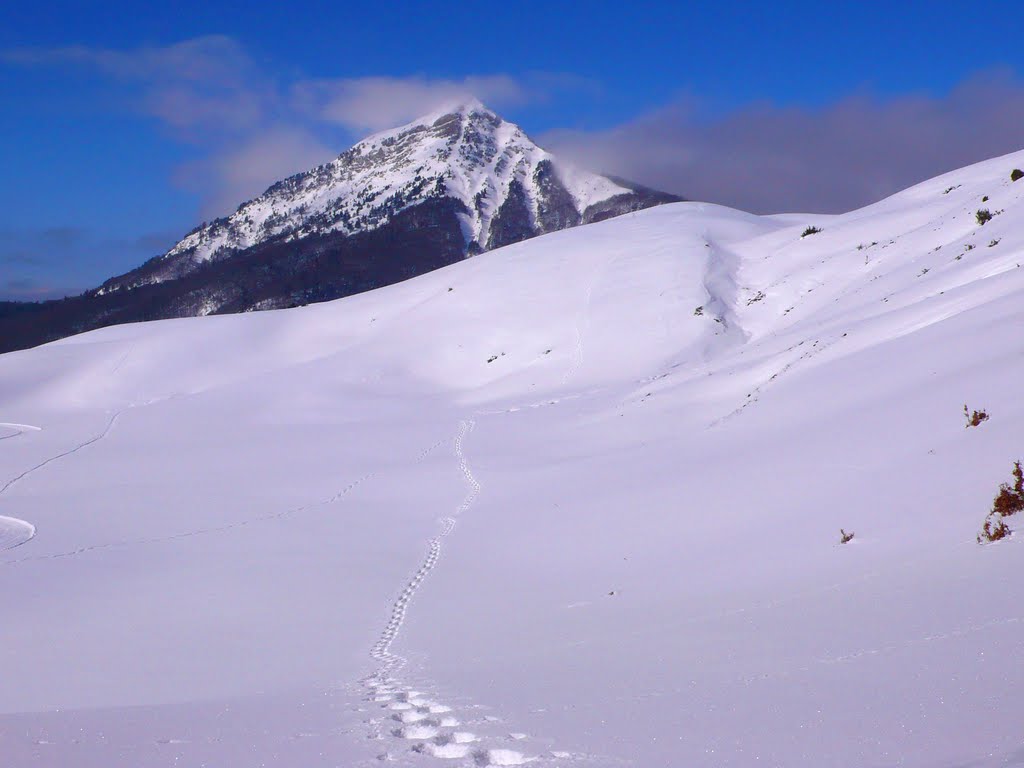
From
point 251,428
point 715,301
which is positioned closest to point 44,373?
point 251,428

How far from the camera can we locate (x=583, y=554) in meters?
12.3

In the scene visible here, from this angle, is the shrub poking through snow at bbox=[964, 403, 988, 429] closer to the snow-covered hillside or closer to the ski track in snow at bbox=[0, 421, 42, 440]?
the snow-covered hillside

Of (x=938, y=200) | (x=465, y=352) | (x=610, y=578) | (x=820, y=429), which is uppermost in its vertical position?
(x=938, y=200)

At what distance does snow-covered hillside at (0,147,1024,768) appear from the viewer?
514 cm

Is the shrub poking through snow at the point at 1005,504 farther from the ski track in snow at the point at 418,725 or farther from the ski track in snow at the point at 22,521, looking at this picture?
the ski track in snow at the point at 22,521

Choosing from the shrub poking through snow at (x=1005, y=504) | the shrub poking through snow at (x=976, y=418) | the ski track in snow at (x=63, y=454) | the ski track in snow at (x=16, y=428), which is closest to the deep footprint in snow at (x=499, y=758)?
the shrub poking through snow at (x=1005, y=504)

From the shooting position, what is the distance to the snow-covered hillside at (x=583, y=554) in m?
5.14

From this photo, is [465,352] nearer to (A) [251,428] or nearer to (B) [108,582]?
(A) [251,428]

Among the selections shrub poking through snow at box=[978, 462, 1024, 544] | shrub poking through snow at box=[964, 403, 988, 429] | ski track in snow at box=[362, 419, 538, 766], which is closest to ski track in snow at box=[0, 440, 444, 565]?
ski track in snow at box=[362, 419, 538, 766]

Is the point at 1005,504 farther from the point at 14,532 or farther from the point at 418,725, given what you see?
the point at 14,532

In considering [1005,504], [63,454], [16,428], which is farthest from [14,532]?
[16,428]

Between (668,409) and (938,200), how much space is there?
2282 cm

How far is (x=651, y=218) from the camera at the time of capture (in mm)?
51000

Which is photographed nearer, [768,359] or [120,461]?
[768,359]
